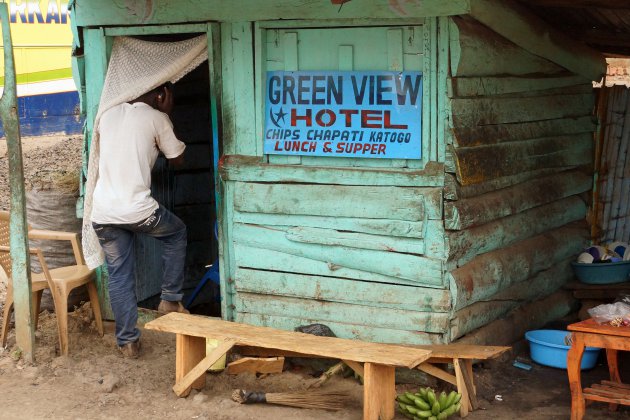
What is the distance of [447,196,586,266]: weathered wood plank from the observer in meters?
5.78

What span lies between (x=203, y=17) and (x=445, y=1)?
5.79 ft

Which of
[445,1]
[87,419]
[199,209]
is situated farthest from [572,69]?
[87,419]

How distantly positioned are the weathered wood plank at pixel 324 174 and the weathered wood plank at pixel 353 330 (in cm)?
96

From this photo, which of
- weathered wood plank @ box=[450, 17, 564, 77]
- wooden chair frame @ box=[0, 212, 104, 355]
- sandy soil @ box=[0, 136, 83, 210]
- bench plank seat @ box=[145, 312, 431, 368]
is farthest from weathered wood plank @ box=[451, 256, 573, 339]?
sandy soil @ box=[0, 136, 83, 210]

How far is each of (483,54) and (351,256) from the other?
5.18 feet

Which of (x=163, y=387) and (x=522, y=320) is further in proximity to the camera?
(x=522, y=320)

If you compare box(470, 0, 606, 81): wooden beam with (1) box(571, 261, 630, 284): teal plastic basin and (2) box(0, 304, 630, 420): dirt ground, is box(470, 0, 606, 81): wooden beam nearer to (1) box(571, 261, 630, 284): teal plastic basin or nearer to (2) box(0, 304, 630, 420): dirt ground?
(1) box(571, 261, 630, 284): teal plastic basin

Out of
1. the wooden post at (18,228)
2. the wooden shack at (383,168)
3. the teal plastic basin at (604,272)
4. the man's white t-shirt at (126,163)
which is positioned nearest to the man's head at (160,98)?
the man's white t-shirt at (126,163)

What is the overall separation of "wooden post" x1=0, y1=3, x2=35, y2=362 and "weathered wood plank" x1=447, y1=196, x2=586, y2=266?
2.91 meters

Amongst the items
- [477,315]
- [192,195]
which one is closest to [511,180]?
[477,315]

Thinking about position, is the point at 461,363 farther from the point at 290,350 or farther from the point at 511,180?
the point at 511,180

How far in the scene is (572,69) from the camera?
7.12 m

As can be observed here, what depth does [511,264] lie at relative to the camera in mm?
6426

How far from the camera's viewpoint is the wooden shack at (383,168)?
18.4 ft
